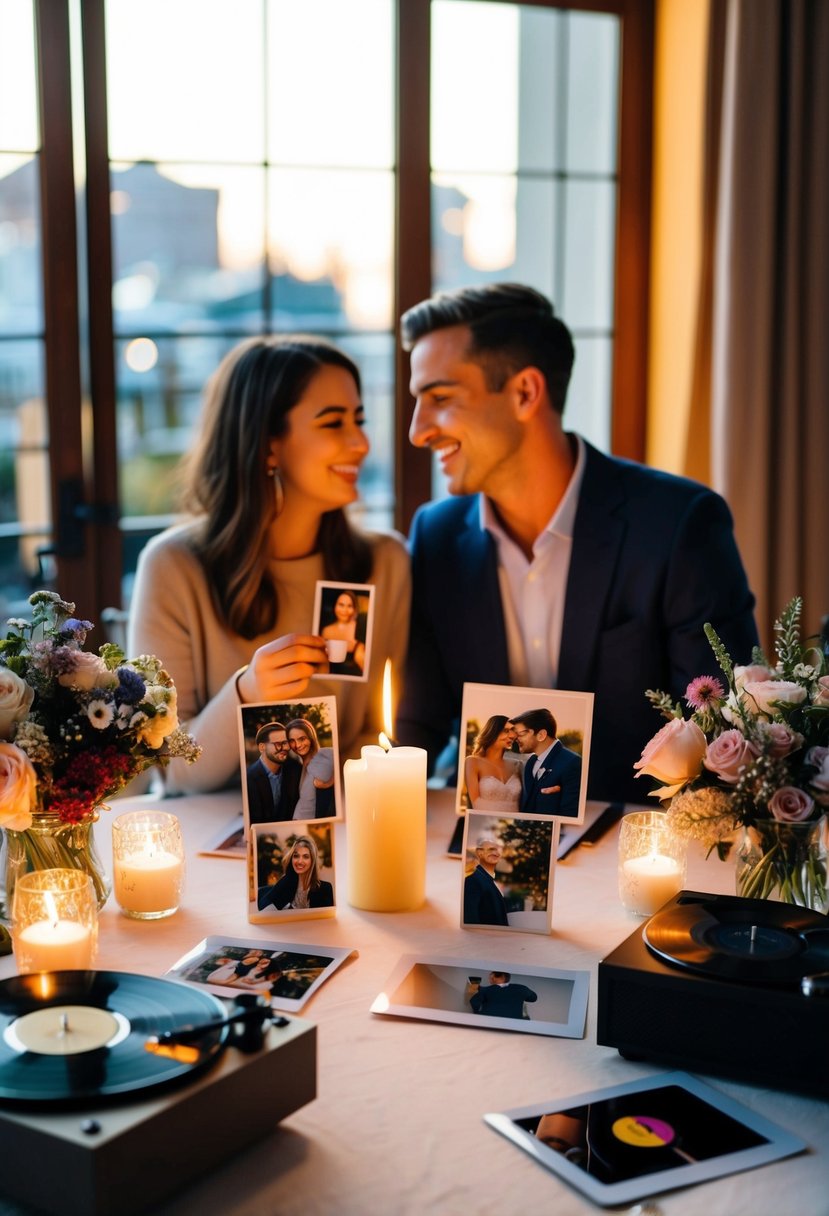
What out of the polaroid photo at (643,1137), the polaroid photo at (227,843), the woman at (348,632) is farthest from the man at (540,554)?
the polaroid photo at (643,1137)

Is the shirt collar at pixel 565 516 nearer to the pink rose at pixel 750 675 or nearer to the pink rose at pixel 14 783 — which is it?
the pink rose at pixel 750 675

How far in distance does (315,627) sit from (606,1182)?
112 cm

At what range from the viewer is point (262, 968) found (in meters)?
1.34

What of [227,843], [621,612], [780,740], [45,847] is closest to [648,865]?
[780,740]

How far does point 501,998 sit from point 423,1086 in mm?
190

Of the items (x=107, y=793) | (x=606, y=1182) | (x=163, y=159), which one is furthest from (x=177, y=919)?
(x=163, y=159)

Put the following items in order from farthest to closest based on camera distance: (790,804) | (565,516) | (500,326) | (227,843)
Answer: (500,326)
(565,516)
(227,843)
(790,804)

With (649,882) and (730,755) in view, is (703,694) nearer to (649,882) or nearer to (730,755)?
(730,755)

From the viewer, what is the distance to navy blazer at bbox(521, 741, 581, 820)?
1507 mm

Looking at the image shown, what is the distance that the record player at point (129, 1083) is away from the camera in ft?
2.96

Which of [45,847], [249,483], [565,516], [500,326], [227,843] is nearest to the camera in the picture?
[45,847]

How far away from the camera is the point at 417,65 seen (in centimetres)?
337

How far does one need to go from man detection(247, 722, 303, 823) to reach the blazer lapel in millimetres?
995

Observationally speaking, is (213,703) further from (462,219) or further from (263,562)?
(462,219)
